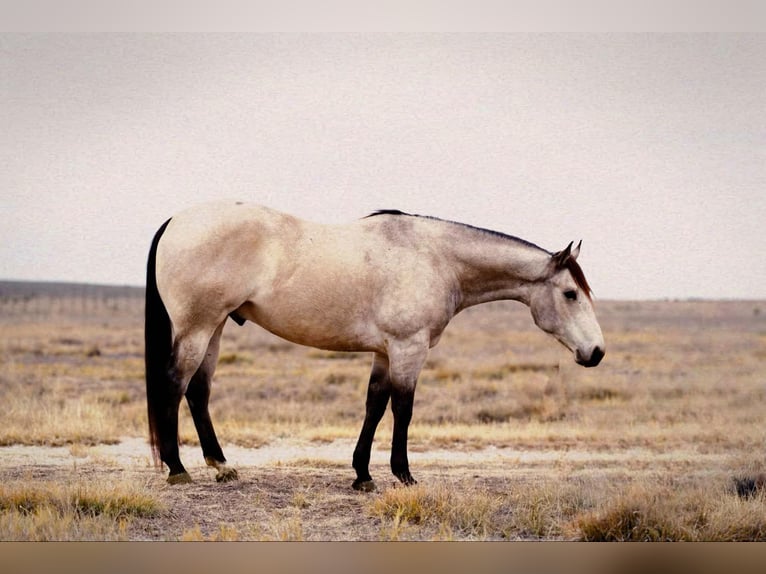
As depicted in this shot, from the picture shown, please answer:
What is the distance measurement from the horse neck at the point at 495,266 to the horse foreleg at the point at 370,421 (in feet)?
2.65

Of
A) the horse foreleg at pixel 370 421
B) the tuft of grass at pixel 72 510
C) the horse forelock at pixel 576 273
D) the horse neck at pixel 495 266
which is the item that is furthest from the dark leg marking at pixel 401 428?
the tuft of grass at pixel 72 510

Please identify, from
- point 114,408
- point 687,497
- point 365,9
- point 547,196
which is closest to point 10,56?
point 365,9

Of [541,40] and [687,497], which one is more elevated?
[541,40]

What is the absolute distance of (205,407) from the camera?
606 centimetres

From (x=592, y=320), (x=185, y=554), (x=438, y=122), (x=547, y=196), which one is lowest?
(x=185, y=554)

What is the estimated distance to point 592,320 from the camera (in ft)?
19.6

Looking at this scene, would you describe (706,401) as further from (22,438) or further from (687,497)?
(22,438)

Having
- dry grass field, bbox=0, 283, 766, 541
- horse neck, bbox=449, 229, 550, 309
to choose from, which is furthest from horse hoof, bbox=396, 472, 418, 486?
horse neck, bbox=449, 229, 550, 309

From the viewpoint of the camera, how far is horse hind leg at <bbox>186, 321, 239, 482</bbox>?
→ 6.05m

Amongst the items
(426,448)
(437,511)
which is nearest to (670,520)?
(437,511)

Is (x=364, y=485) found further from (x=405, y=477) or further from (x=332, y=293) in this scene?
(x=332, y=293)

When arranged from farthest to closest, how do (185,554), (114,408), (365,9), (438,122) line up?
1. (114,408)
2. (438,122)
3. (365,9)
4. (185,554)

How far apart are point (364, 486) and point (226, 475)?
1.03 metres

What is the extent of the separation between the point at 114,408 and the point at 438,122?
5154 millimetres
